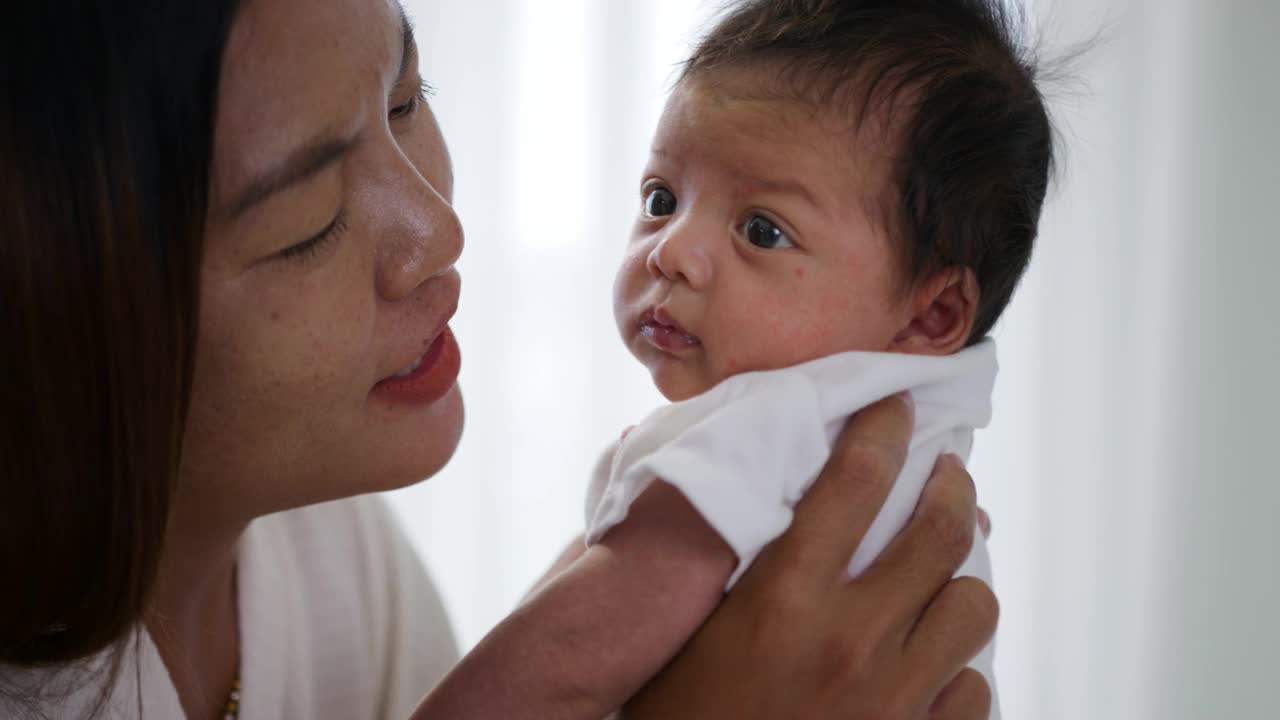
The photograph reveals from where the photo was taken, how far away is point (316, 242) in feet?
2.96

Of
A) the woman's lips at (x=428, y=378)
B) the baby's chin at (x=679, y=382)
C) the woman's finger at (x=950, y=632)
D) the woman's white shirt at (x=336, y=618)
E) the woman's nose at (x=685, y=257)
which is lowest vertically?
the woman's white shirt at (x=336, y=618)

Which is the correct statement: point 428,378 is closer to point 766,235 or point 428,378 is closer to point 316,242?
point 316,242

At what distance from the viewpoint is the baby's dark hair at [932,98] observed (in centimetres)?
112

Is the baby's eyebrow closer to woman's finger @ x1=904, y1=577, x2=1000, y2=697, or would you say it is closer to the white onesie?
the white onesie

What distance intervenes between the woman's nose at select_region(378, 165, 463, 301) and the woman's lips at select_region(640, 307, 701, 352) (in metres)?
0.25

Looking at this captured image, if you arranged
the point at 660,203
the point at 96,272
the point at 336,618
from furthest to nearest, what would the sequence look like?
the point at 336,618, the point at 660,203, the point at 96,272

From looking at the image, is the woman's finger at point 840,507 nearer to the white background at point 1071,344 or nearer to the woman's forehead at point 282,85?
the woman's forehead at point 282,85

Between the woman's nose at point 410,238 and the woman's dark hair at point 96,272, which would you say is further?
the woman's nose at point 410,238

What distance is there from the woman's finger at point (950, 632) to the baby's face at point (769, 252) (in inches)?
10.9

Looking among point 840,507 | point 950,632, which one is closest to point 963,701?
point 950,632

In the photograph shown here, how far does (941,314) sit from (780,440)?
0.34 metres

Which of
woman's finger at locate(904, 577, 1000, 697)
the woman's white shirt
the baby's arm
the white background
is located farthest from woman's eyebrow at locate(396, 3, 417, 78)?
the white background

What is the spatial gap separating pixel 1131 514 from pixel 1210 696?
440 millimetres

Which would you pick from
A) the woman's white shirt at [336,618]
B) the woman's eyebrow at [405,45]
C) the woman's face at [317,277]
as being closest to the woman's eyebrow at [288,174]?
the woman's face at [317,277]
